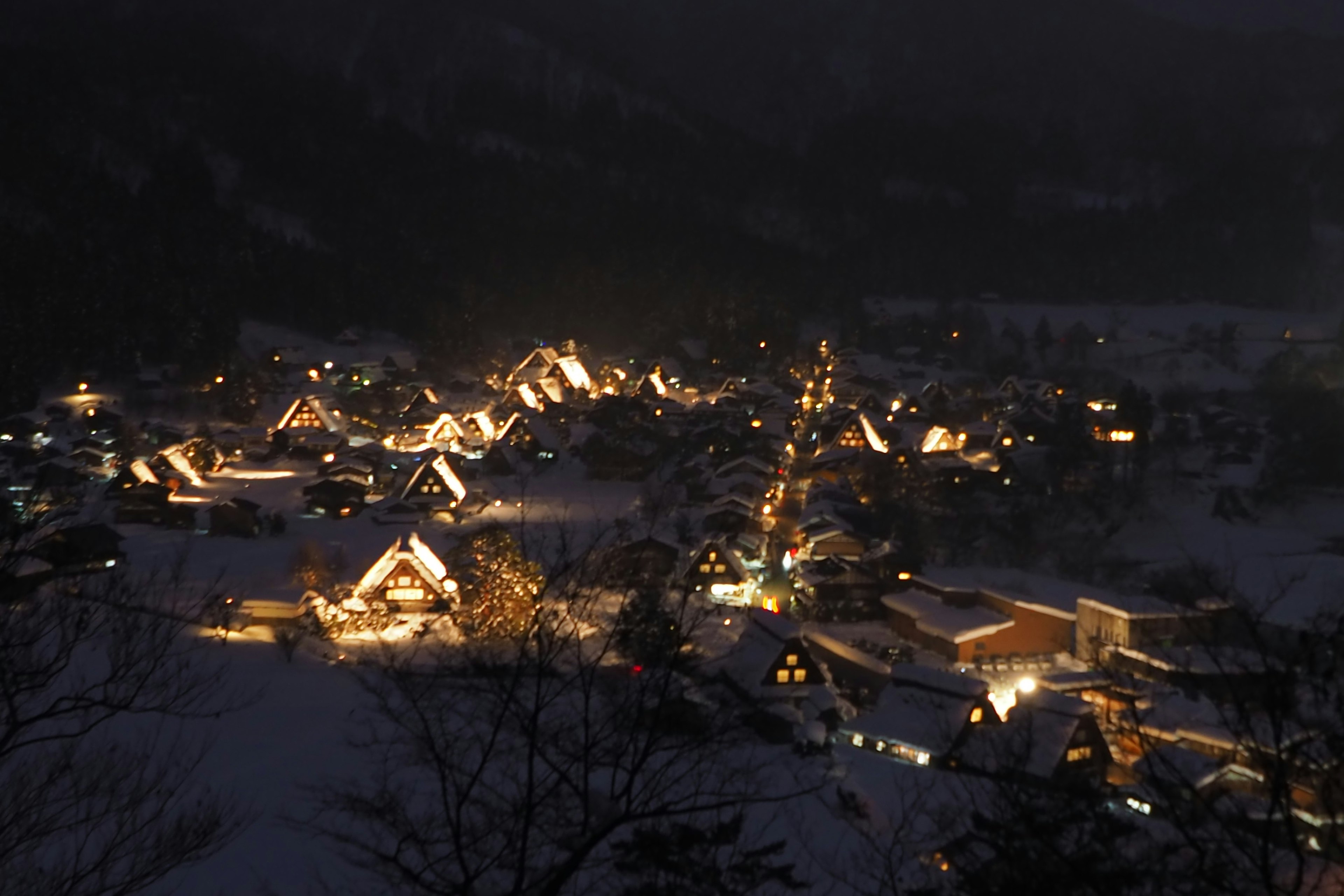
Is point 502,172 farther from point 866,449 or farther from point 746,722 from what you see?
point 746,722

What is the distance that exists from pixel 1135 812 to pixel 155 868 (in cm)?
255

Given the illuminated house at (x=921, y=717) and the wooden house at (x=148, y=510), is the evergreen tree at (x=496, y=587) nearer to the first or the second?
the illuminated house at (x=921, y=717)

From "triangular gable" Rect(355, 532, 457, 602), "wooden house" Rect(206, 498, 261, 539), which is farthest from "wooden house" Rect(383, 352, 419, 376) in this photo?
"triangular gable" Rect(355, 532, 457, 602)

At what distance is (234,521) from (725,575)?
4.42 m

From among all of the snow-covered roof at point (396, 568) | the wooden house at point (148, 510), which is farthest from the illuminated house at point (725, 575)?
the wooden house at point (148, 510)

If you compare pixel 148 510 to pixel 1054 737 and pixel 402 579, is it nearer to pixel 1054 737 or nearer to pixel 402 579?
pixel 402 579

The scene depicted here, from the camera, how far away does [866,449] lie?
12203 millimetres

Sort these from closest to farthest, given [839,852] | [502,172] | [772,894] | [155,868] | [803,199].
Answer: [155,868] → [772,894] → [839,852] → [502,172] → [803,199]

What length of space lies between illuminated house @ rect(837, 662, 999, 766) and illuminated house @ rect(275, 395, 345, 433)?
944 centimetres

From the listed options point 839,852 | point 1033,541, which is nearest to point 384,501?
point 1033,541

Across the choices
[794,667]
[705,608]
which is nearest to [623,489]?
[794,667]

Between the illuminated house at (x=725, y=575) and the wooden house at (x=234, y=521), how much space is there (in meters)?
4.00

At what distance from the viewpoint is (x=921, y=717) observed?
523cm

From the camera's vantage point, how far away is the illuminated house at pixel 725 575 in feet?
25.2
